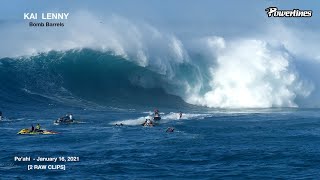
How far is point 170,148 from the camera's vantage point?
35344mm

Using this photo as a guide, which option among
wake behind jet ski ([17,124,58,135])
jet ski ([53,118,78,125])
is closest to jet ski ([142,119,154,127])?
jet ski ([53,118,78,125])

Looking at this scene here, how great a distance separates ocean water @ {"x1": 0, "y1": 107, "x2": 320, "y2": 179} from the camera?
28219mm

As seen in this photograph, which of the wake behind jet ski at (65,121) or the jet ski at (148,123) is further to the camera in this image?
the wake behind jet ski at (65,121)

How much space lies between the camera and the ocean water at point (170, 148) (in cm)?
2822

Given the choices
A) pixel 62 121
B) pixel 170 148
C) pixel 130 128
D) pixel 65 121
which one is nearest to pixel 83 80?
pixel 65 121

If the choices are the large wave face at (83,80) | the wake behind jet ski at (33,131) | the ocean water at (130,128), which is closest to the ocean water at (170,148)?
the ocean water at (130,128)

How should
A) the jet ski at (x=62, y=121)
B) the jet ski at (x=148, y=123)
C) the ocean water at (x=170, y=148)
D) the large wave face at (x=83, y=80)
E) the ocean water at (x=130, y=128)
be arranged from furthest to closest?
the large wave face at (x=83, y=80)
the jet ski at (x=62, y=121)
the jet ski at (x=148, y=123)
the ocean water at (x=130, y=128)
the ocean water at (x=170, y=148)

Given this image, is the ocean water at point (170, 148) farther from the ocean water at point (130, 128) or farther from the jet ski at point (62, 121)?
the jet ski at point (62, 121)

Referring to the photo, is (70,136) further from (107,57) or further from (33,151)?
(107,57)

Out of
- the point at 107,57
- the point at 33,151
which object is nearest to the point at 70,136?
the point at 33,151

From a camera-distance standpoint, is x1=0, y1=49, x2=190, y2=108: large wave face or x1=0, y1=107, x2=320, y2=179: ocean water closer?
x1=0, y1=107, x2=320, y2=179: ocean water

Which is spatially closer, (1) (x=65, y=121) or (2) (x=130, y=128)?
(2) (x=130, y=128)

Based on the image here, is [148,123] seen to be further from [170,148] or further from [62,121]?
[170,148]

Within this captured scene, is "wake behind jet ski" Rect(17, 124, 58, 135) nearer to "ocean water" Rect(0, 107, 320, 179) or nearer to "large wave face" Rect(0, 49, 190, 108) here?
"ocean water" Rect(0, 107, 320, 179)
